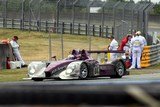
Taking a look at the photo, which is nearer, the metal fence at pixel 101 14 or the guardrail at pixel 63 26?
the metal fence at pixel 101 14

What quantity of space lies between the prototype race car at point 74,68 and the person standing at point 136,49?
5698 millimetres

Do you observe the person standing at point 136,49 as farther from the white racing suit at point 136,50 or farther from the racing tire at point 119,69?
the racing tire at point 119,69

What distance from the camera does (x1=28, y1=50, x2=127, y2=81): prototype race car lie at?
17500 millimetres

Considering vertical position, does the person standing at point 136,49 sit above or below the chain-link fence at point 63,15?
below

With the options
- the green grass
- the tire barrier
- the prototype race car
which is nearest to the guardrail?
the green grass

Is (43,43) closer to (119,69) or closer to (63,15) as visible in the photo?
(63,15)

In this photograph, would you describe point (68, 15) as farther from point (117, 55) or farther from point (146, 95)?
point (146, 95)

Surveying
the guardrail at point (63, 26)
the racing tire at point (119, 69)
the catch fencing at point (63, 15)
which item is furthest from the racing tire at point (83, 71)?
the guardrail at point (63, 26)

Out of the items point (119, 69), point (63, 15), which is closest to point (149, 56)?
point (119, 69)

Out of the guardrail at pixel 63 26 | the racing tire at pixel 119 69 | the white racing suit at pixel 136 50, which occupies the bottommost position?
the racing tire at pixel 119 69

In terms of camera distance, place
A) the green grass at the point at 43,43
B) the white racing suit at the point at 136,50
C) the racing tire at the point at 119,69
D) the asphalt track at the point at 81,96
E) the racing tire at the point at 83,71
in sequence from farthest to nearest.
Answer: the green grass at the point at 43,43
the white racing suit at the point at 136,50
the racing tire at the point at 119,69
the racing tire at the point at 83,71
the asphalt track at the point at 81,96

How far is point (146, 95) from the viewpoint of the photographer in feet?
7.66

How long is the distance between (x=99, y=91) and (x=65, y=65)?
15.1m

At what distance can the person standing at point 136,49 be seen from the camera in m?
24.6
